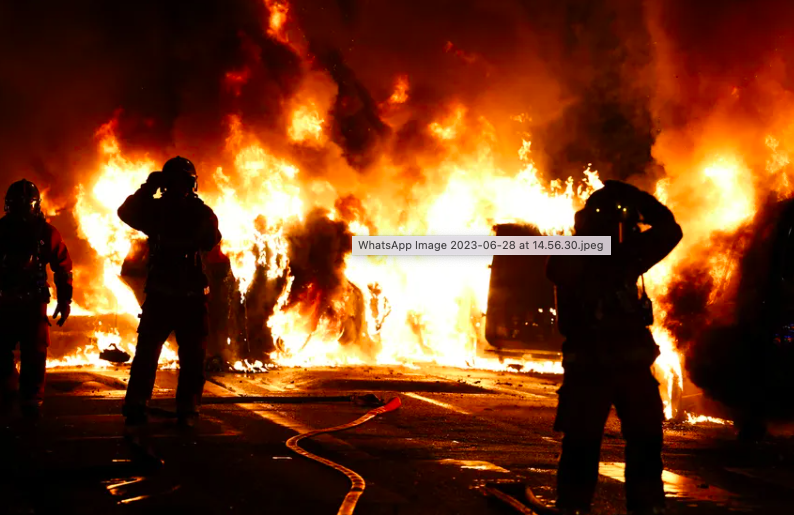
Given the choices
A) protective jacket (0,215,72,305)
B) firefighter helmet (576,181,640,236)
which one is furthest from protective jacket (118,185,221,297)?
firefighter helmet (576,181,640,236)

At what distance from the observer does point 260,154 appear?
18.7 m

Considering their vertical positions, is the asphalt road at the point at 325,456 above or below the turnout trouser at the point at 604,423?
below

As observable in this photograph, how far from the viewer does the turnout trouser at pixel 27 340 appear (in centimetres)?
755

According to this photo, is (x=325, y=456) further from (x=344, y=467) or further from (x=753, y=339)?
(x=753, y=339)

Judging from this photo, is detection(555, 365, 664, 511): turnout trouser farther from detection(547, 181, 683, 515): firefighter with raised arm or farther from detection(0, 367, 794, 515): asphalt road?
detection(0, 367, 794, 515): asphalt road

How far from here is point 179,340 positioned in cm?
710

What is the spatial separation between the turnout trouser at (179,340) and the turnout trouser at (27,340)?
128 centimetres

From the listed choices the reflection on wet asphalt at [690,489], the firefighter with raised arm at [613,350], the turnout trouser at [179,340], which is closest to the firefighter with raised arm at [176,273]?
the turnout trouser at [179,340]

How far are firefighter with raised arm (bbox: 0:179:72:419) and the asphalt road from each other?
47cm

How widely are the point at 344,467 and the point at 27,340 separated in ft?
12.5

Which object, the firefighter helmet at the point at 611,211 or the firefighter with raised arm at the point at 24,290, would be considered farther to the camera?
the firefighter with raised arm at the point at 24,290

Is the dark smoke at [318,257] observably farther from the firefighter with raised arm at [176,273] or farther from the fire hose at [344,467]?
the firefighter with raised arm at [176,273]

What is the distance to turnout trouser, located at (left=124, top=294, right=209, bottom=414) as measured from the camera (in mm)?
6824

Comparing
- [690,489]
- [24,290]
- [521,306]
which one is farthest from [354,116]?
[690,489]
